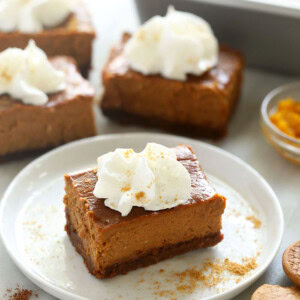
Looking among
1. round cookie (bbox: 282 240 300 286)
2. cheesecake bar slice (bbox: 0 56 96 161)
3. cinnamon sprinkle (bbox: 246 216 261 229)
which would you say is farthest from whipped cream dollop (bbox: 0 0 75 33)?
round cookie (bbox: 282 240 300 286)

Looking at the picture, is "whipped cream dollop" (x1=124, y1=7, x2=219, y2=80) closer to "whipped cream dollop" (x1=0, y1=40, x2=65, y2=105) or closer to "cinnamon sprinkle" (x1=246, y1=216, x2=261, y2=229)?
"whipped cream dollop" (x1=0, y1=40, x2=65, y2=105)

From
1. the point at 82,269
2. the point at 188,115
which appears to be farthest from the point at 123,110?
the point at 82,269

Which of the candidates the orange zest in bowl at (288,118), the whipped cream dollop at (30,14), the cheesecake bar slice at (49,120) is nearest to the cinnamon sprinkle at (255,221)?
the orange zest in bowl at (288,118)

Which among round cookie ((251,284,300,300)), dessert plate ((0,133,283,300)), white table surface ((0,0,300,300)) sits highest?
round cookie ((251,284,300,300))

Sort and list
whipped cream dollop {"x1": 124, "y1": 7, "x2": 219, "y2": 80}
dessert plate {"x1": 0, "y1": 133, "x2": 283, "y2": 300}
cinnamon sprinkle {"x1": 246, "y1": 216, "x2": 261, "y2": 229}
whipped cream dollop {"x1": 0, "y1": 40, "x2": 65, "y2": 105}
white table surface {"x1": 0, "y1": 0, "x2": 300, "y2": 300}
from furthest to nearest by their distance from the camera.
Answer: whipped cream dollop {"x1": 124, "y1": 7, "x2": 219, "y2": 80}, whipped cream dollop {"x1": 0, "y1": 40, "x2": 65, "y2": 105}, cinnamon sprinkle {"x1": 246, "y1": 216, "x2": 261, "y2": 229}, white table surface {"x1": 0, "y1": 0, "x2": 300, "y2": 300}, dessert plate {"x1": 0, "y1": 133, "x2": 283, "y2": 300}

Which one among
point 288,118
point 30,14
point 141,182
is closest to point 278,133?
point 288,118

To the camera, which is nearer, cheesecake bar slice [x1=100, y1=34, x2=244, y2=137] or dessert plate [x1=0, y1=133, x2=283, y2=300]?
dessert plate [x1=0, y1=133, x2=283, y2=300]

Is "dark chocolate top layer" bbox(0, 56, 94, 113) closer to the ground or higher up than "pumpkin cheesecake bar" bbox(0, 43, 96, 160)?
higher up

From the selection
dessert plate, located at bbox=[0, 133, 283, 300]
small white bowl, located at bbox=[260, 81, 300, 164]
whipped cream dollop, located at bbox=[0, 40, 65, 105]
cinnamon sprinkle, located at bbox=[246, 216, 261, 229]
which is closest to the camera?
dessert plate, located at bbox=[0, 133, 283, 300]

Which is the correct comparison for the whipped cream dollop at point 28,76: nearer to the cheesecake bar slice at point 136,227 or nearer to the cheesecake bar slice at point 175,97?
the cheesecake bar slice at point 175,97
